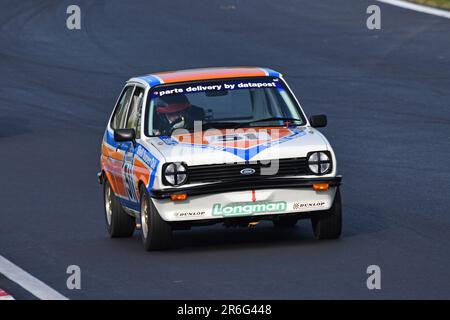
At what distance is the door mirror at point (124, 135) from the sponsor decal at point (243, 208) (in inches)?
55.1

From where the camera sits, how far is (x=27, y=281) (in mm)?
12883

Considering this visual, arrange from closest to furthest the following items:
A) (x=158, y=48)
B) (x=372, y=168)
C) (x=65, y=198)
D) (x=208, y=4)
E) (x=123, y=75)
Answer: (x=65, y=198)
(x=372, y=168)
(x=123, y=75)
(x=158, y=48)
(x=208, y=4)

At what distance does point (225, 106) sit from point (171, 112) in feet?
1.81

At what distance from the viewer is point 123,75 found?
31188 millimetres

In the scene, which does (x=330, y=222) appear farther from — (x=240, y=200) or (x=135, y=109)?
(x=135, y=109)

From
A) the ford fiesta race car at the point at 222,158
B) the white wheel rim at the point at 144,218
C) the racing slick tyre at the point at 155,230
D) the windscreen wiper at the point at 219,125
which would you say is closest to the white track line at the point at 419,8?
the ford fiesta race car at the point at 222,158

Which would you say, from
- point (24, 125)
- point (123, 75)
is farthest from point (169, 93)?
point (123, 75)

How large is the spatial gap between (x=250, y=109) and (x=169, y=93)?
811 mm

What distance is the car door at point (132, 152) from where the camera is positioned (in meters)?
15.0

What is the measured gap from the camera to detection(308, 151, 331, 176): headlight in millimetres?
14188

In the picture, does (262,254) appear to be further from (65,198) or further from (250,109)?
(65,198)

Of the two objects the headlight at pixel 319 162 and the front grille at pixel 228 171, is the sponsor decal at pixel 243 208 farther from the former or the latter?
the headlight at pixel 319 162

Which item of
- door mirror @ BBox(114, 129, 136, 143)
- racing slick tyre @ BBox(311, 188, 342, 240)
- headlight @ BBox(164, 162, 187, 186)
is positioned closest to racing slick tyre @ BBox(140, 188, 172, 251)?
headlight @ BBox(164, 162, 187, 186)

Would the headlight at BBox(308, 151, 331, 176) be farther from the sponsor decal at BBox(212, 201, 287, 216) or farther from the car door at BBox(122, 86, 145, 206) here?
the car door at BBox(122, 86, 145, 206)
